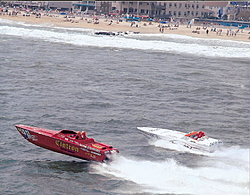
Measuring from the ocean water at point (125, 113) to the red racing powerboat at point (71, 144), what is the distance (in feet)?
1.93

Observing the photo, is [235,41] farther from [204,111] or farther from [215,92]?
[204,111]

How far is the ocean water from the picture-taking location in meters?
20.4

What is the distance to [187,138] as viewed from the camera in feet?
83.5

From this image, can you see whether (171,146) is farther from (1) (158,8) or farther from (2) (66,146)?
(1) (158,8)

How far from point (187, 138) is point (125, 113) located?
7002 millimetres

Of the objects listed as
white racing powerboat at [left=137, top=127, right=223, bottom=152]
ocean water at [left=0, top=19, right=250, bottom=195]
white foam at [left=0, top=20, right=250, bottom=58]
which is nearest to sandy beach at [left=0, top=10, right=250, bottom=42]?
white foam at [left=0, top=20, right=250, bottom=58]

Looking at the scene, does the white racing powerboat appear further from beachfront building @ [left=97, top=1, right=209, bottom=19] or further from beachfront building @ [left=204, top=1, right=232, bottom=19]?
beachfront building @ [left=204, top=1, right=232, bottom=19]

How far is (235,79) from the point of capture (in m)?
46.7

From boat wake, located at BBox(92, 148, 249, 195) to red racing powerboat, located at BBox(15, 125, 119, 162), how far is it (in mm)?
624

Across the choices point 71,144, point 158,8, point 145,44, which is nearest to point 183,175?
point 71,144

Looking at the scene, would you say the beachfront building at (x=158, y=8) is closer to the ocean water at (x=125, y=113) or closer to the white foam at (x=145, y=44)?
the white foam at (x=145, y=44)

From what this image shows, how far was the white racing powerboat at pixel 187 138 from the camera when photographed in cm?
2464

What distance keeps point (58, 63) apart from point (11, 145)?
1104 inches

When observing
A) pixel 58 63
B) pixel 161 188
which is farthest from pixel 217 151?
pixel 58 63
